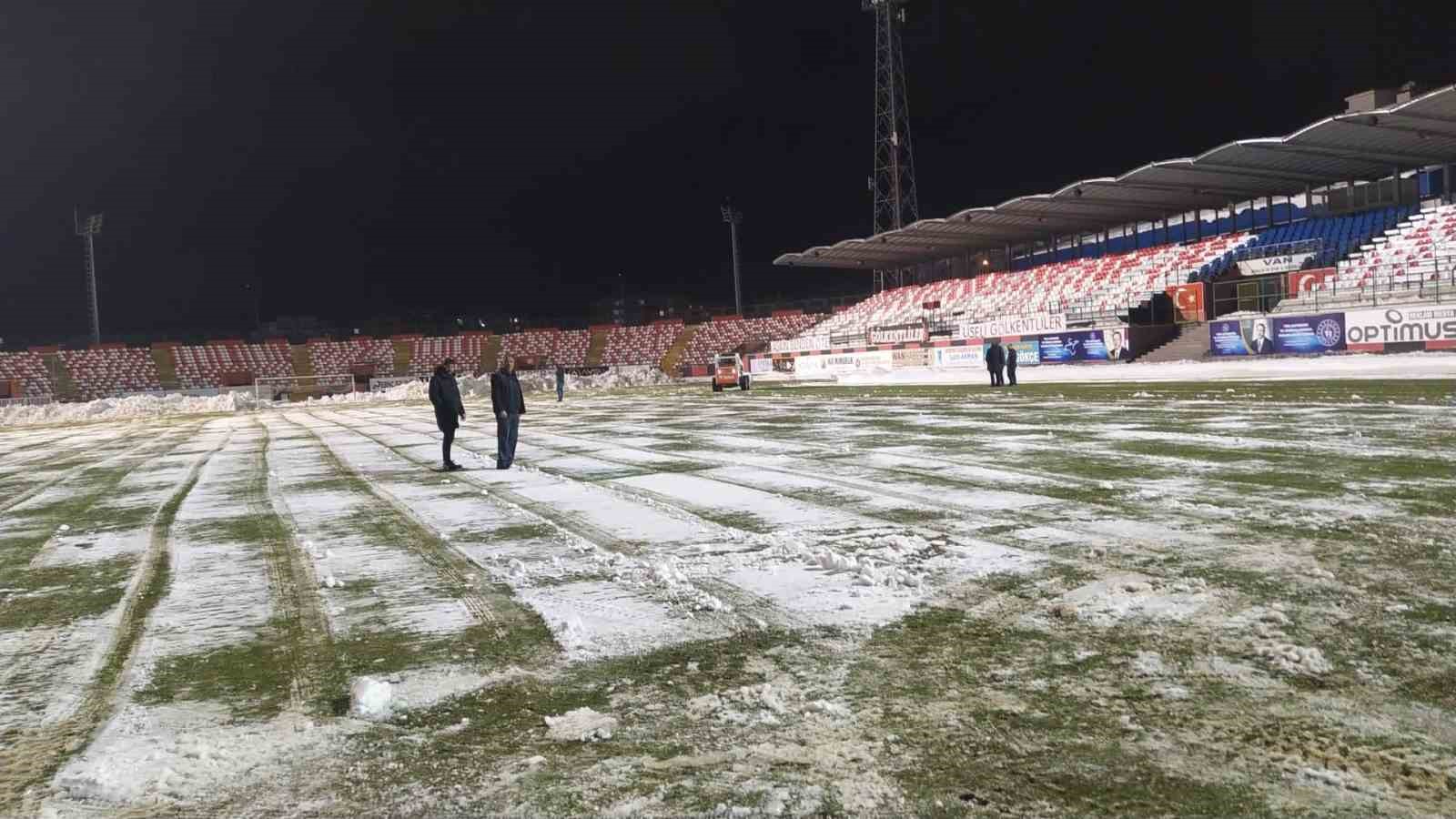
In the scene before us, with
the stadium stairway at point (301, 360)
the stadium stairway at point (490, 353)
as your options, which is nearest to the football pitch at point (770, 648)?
the stadium stairway at point (490, 353)

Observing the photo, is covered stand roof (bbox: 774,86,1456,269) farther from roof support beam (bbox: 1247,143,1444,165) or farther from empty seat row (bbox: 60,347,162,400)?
empty seat row (bbox: 60,347,162,400)

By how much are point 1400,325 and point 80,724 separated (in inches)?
1342

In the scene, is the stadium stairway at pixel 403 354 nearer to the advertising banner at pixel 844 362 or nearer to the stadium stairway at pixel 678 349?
the stadium stairway at pixel 678 349

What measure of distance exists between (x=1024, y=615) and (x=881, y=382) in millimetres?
35169

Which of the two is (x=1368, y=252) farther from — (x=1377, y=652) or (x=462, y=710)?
(x=462, y=710)

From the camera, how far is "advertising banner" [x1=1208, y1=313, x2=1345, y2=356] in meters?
28.9

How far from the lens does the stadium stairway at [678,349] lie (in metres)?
75.0

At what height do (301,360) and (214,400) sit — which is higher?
(301,360)

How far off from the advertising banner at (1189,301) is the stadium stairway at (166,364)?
69.7 meters

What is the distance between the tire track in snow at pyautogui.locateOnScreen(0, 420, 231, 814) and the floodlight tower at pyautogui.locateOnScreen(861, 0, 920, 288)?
54.2m

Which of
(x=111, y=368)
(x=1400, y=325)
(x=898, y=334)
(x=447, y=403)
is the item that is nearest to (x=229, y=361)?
(x=111, y=368)

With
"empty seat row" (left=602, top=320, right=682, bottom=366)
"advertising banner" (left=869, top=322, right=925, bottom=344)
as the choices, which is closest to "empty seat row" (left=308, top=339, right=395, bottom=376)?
"empty seat row" (left=602, top=320, right=682, bottom=366)

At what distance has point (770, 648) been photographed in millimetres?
3795

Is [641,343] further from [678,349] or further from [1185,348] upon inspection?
[1185,348]
